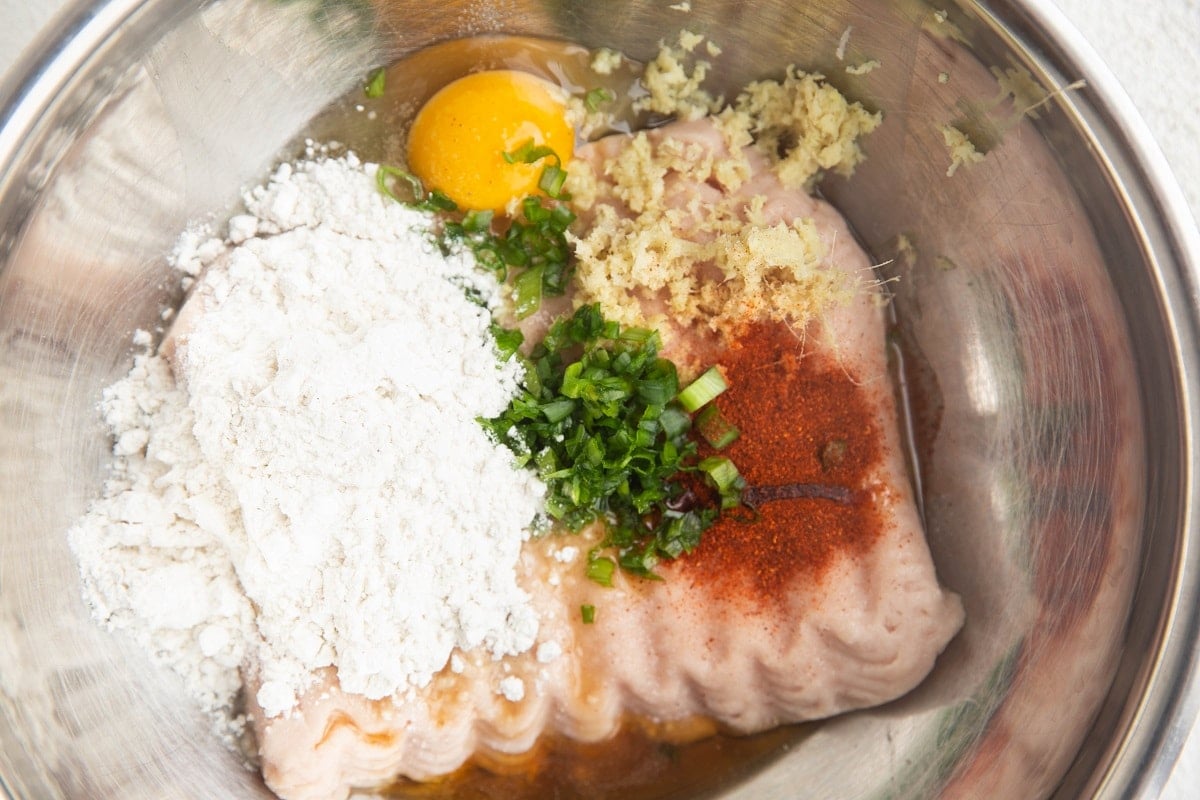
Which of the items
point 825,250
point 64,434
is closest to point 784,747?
point 825,250

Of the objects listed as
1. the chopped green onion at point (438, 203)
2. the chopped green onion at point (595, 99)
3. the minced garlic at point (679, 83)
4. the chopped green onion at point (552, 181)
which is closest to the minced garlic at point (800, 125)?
the minced garlic at point (679, 83)

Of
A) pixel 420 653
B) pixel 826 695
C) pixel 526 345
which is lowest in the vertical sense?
pixel 420 653

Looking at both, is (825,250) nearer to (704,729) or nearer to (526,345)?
(526,345)

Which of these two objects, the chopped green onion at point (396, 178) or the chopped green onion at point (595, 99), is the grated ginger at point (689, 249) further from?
the chopped green onion at point (396, 178)

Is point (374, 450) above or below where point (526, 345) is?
below

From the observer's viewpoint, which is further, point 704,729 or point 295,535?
point 704,729

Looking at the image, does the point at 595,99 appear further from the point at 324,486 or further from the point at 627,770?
the point at 627,770
